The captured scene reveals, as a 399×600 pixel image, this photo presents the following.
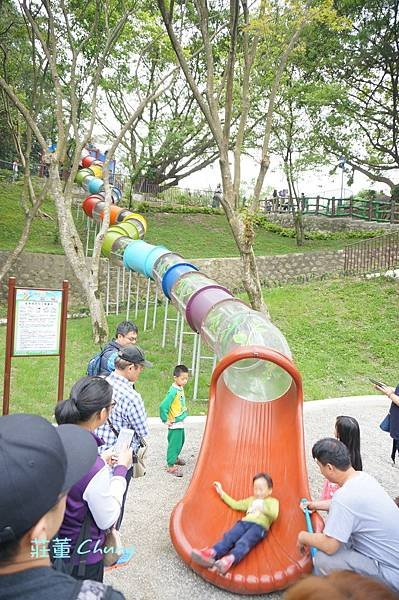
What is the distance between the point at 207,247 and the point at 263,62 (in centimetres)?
836

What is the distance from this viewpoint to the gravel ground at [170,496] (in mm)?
3576

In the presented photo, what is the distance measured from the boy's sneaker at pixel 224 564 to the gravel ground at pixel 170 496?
187 millimetres

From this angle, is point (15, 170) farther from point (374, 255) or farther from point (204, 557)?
point (204, 557)

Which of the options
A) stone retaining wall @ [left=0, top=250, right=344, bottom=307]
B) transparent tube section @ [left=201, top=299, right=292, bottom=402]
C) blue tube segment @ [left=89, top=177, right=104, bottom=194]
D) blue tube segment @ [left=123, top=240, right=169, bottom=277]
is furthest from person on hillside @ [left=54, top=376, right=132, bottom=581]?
blue tube segment @ [left=89, top=177, right=104, bottom=194]

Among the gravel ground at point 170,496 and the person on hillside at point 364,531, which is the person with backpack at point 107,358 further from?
the person on hillside at point 364,531

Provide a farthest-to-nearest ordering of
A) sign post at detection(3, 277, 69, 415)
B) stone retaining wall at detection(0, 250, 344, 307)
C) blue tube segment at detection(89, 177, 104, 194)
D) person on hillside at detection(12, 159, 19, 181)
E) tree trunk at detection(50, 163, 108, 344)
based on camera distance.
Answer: person on hillside at detection(12, 159, 19, 181)
blue tube segment at detection(89, 177, 104, 194)
stone retaining wall at detection(0, 250, 344, 307)
tree trunk at detection(50, 163, 108, 344)
sign post at detection(3, 277, 69, 415)

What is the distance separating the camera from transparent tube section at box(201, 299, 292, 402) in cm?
508

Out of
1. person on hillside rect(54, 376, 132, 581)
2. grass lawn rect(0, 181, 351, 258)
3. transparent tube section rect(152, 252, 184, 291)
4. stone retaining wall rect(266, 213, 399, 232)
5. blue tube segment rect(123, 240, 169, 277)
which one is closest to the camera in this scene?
person on hillside rect(54, 376, 132, 581)

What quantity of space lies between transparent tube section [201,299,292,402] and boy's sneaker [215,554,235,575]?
170 centimetres

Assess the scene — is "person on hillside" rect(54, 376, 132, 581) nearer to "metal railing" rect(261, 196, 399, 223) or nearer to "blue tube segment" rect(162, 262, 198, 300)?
"blue tube segment" rect(162, 262, 198, 300)

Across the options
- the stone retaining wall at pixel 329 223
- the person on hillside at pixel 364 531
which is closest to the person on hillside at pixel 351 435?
the person on hillside at pixel 364 531

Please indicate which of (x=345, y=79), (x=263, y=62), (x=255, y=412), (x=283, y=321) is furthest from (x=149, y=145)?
(x=255, y=412)

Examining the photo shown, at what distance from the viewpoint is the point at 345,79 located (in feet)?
65.3

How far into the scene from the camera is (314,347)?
11047mm
